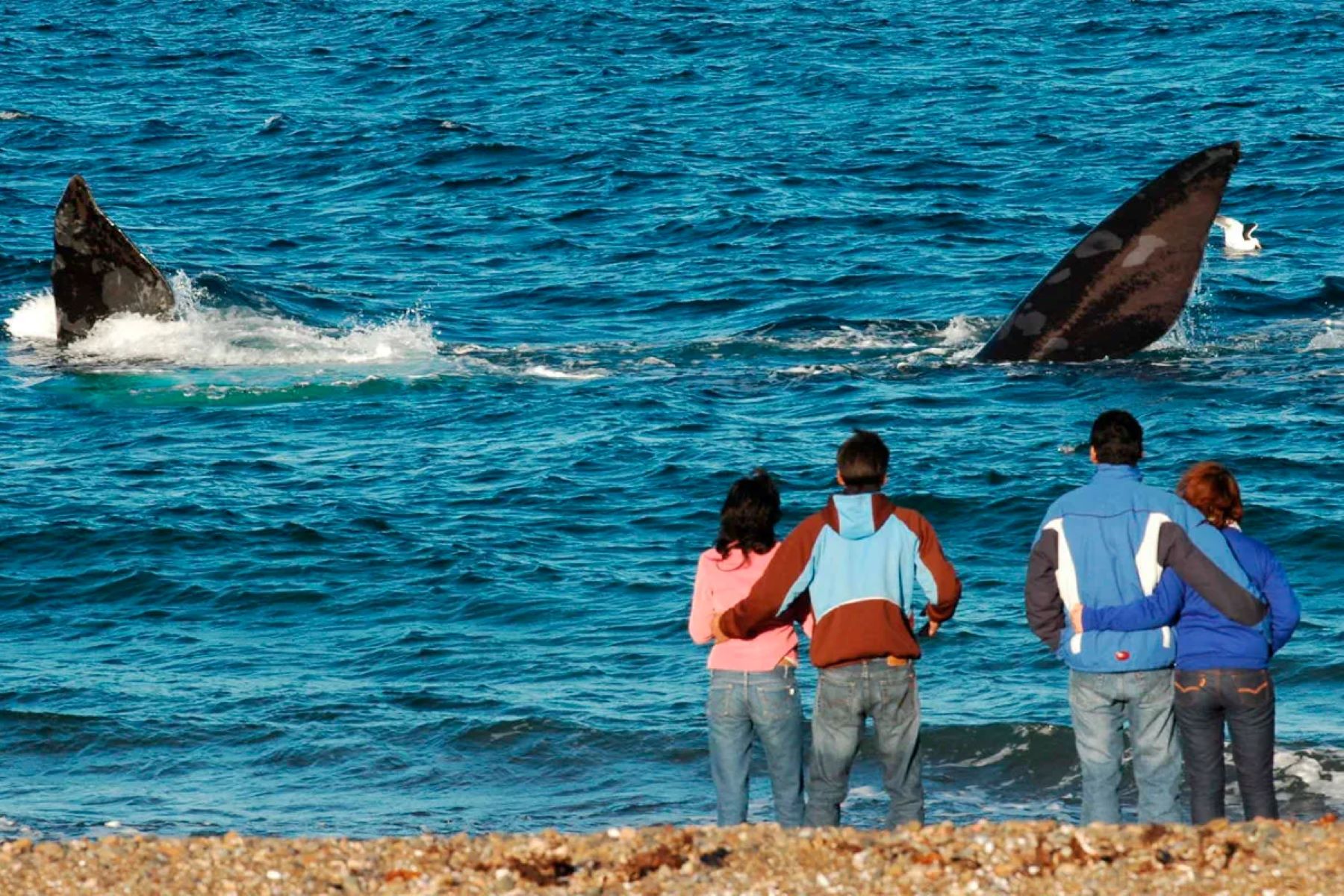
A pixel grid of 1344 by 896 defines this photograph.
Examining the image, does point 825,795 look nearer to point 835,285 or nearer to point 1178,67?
point 835,285

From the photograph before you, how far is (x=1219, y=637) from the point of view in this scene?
8.48 meters

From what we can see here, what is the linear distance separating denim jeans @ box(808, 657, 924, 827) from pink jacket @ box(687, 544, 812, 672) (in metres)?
0.24

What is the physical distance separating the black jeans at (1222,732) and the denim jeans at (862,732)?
111 centimetres

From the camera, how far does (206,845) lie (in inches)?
331

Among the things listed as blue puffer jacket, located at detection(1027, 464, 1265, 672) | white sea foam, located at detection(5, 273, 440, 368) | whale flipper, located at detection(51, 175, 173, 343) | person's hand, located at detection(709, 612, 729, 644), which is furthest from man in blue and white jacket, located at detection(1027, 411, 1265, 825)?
whale flipper, located at detection(51, 175, 173, 343)

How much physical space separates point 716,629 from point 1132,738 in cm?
179

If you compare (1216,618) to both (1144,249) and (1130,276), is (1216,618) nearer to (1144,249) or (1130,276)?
(1144,249)

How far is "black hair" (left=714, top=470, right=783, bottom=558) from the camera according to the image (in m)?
8.63

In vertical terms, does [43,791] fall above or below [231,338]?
below

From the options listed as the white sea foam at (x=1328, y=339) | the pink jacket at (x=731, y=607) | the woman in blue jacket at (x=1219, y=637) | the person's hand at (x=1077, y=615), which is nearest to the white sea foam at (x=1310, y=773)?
the woman in blue jacket at (x=1219, y=637)

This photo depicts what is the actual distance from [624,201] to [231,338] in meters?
8.76

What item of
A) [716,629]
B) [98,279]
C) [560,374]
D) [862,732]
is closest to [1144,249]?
[560,374]

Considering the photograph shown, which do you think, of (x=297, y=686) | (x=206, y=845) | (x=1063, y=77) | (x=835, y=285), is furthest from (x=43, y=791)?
(x=1063, y=77)

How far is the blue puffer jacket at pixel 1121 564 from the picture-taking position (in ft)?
27.3
